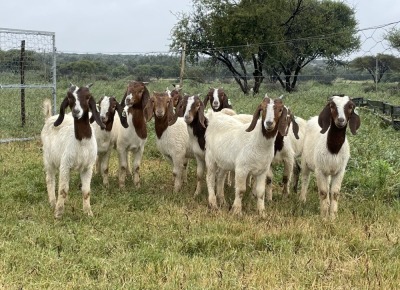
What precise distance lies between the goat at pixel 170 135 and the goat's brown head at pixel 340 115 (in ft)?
9.38

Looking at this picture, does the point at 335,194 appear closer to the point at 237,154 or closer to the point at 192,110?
the point at 237,154

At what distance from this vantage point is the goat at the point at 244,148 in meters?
6.72

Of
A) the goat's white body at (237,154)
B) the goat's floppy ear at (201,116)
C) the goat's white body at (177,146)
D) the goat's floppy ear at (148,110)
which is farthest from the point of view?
the goat's white body at (177,146)

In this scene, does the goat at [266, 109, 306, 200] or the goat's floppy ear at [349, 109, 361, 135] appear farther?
the goat at [266, 109, 306, 200]

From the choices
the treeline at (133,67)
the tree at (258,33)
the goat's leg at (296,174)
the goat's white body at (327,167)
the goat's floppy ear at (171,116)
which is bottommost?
the goat's leg at (296,174)

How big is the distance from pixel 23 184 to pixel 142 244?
3.71 meters

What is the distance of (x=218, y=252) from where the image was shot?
212 inches

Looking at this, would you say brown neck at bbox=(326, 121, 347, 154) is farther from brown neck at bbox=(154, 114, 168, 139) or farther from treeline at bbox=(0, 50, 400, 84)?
treeline at bbox=(0, 50, 400, 84)

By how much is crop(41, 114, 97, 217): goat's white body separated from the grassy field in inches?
10.6

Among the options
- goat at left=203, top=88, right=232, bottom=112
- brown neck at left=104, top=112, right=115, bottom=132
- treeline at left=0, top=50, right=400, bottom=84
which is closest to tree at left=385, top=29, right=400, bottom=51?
treeline at left=0, top=50, right=400, bottom=84

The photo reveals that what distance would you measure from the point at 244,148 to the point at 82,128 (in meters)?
2.33

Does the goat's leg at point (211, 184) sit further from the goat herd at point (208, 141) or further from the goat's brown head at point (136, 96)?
the goat's brown head at point (136, 96)

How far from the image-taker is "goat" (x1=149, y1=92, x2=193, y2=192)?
859 cm

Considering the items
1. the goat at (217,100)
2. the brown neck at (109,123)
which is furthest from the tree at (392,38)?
the brown neck at (109,123)
